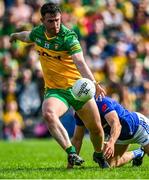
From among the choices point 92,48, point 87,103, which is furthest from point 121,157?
point 92,48

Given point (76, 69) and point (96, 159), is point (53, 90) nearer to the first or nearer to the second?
point (76, 69)

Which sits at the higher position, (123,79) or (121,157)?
(121,157)

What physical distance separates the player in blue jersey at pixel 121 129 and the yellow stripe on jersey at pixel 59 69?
0.51m

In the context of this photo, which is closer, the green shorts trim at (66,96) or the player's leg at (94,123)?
the player's leg at (94,123)

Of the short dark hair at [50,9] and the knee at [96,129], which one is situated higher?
the short dark hair at [50,9]

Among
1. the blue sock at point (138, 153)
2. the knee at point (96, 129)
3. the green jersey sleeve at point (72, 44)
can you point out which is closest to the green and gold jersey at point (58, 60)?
the green jersey sleeve at point (72, 44)

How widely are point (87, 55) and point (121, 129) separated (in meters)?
10.2

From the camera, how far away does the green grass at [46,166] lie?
9070mm

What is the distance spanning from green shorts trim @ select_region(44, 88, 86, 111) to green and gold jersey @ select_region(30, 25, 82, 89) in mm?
75

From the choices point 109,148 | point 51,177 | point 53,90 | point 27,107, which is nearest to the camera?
point 51,177

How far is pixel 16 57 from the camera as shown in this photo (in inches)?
771

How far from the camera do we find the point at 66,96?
33.5 ft

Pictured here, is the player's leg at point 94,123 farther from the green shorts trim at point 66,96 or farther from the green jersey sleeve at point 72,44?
the green jersey sleeve at point 72,44

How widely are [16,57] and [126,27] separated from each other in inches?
154
